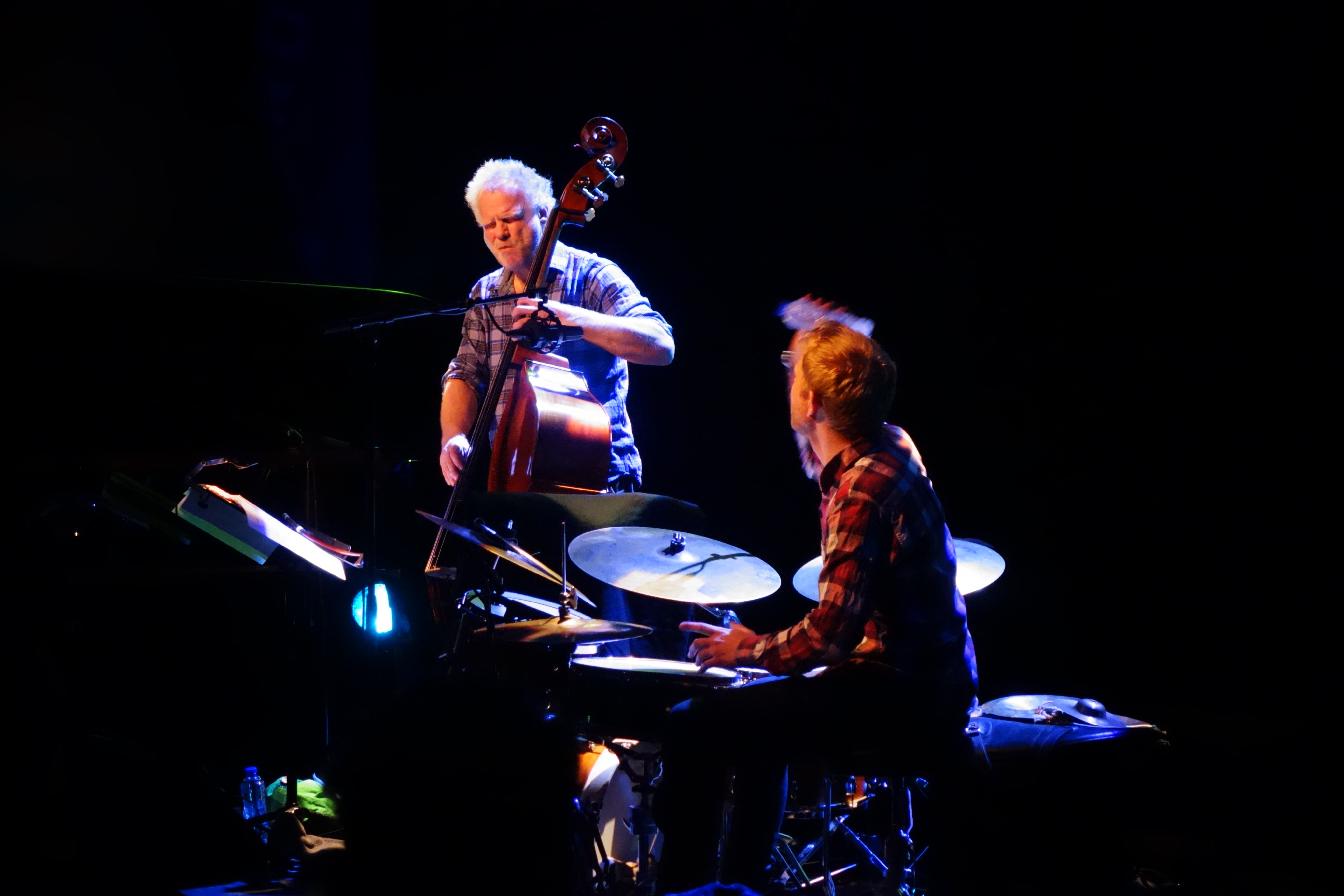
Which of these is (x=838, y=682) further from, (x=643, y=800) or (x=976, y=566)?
(x=976, y=566)

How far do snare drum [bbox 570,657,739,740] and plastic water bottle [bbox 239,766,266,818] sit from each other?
179 cm

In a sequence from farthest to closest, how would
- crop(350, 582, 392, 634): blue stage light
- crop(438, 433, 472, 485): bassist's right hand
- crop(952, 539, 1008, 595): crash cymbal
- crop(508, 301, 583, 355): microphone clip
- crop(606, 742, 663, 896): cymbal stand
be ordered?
crop(350, 582, 392, 634): blue stage light → crop(438, 433, 472, 485): bassist's right hand → crop(508, 301, 583, 355): microphone clip → crop(952, 539, 1008, 595): crash cymbal → crop(606, 742, 663, 896): cymbal stand

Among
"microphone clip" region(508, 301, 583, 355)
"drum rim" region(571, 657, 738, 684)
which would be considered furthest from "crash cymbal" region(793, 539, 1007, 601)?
"microphone clip" region(508, 301, 583, 355)

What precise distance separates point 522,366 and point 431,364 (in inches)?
52.2

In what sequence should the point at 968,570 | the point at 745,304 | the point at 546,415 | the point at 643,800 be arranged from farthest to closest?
the point at 745,304 → the point at 546,415 → the point at 968,570 → the point at 643,800

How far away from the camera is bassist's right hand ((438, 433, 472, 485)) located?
3.05m

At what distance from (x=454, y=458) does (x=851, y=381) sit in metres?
1.49

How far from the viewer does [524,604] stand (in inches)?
95.3

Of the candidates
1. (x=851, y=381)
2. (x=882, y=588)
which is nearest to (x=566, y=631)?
(x=882, y=588)

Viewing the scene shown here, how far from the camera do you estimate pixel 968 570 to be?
260cm

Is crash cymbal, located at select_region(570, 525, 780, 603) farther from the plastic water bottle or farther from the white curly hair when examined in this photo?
the plastic water bottle

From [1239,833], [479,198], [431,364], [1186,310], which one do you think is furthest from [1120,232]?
[431,364]

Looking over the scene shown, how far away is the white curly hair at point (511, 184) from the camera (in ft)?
11.0

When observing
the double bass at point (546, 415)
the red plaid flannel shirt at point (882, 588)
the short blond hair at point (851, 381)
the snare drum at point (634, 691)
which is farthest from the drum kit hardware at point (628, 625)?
the short blond hair at point (851, 381)
